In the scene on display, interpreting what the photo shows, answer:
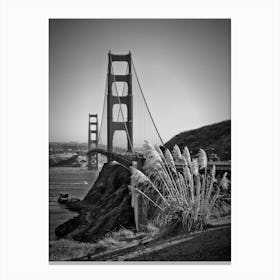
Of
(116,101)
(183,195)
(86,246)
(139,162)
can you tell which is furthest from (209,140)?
(86,246)

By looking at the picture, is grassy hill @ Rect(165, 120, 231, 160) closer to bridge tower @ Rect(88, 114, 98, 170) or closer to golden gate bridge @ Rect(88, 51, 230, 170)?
golden gate bridge @ Rect(88, 51, 230, 170)

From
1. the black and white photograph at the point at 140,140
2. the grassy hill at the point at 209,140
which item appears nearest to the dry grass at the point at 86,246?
the black and white photograph at the point at 140,140

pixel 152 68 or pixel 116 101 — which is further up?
pixel 152 68

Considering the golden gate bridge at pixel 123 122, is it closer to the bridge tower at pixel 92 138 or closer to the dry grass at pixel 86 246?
the bridge tower at pixel 92 138
